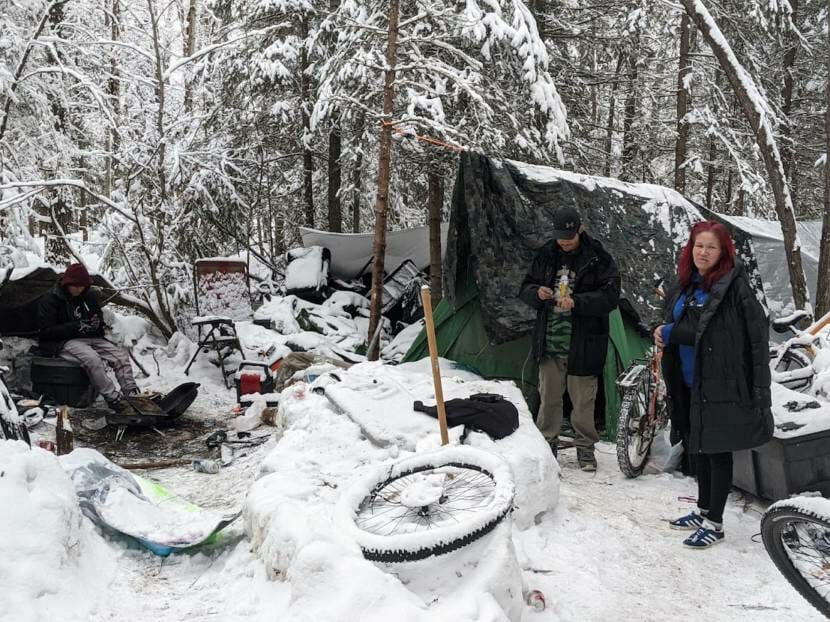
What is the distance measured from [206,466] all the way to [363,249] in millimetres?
7017

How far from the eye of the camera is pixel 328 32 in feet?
39.3

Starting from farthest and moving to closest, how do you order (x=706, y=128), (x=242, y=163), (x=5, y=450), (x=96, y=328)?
(x=706, y=128), (x=242, y=163), (x=96, y=328), (x=5, y=450)

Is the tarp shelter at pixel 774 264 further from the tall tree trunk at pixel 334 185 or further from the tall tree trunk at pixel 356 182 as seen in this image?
the tall tree trunk at pixel 334 185

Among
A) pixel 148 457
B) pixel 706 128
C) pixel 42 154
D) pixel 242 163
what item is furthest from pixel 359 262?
pixel 706 128

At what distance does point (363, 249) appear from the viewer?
38.3 feet

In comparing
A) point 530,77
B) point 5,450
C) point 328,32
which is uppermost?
point 328,32

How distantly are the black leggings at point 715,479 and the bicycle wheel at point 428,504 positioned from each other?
1284 mm

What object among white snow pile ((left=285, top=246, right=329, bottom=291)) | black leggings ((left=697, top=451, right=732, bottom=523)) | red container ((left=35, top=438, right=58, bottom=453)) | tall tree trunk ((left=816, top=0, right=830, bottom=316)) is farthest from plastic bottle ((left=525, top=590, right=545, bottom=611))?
white snow pile ((left=285, top=246, right=329, bottom=291))

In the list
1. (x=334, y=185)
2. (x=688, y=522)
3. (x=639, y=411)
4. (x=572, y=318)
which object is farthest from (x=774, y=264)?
(x=334, y=185)

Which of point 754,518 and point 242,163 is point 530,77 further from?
point 242,163

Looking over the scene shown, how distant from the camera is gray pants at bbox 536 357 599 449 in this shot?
4.80m

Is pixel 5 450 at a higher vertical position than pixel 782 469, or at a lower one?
higher

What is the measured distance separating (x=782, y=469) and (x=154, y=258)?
26.9 feet

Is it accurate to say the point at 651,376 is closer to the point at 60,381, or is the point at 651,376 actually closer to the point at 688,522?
the point at 688,522
